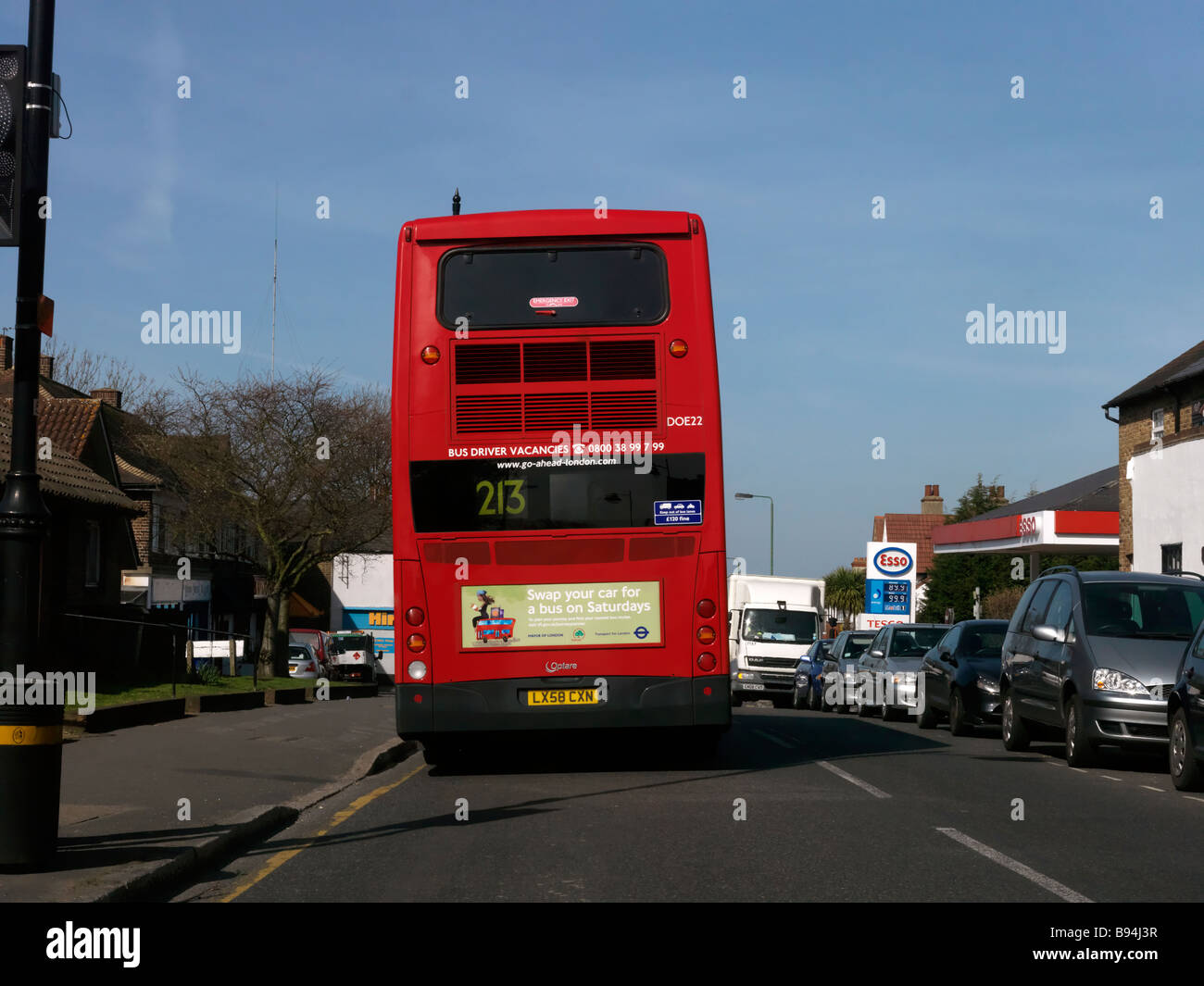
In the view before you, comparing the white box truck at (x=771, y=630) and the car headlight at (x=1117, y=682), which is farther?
the white box truck at (x=771, y=630)

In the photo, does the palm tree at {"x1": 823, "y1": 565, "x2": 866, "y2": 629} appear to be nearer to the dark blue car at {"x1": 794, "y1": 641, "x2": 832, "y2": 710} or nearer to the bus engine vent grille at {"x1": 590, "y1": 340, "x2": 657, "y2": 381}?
the dark blue car at {"x1": 794, "y1": 641, "x2": 832, "y2": 710}

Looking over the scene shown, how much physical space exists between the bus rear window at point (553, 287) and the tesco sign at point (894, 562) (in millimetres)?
27403

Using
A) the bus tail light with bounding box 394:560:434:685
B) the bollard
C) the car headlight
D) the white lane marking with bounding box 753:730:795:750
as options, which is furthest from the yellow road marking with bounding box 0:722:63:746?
the white lane marking with bounding box 753:730:795:750

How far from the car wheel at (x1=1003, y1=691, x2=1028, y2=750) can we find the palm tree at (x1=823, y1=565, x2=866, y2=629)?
72.7 metres

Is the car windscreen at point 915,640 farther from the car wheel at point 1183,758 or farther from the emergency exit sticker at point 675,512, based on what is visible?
the emergency exit sticker at point 675,512

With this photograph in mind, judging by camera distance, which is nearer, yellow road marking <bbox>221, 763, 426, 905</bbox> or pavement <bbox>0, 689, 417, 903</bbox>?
pavement <bbox>0, 689, 417, 903</bbox>

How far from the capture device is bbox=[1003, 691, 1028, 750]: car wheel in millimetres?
16250

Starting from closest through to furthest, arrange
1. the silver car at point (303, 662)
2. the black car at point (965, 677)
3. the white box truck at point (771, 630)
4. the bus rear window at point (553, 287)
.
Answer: the bus rear window at point (553, 287) → the black car at point (965, 677) → the white box truck at point (771, 630) → the silver car at point (303, 662)

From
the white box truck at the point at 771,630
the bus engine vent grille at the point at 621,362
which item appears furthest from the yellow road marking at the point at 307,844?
the white box truck at the point at 771,630

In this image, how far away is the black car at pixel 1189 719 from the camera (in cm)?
1165

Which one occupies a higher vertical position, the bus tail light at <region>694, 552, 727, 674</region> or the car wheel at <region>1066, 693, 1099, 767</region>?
the bus tail light at <region>694, 552, 727, 674</region>

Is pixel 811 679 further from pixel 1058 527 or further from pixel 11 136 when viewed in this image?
pixel 11 136
